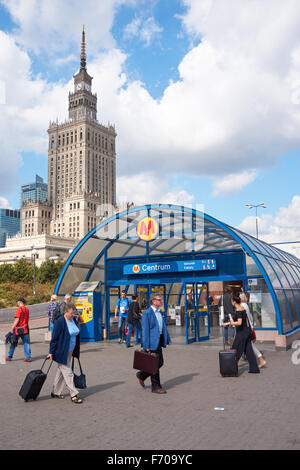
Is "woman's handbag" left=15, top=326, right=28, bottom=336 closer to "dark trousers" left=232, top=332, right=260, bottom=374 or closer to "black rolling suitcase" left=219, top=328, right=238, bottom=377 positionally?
"black rolling suitcase" left=219, top=328, right=238, bottom=377

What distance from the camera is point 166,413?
20.6ft

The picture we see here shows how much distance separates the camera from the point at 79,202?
14900 centimetres

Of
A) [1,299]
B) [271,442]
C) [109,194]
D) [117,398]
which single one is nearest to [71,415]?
[117,398]

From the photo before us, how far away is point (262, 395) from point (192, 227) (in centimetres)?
1015

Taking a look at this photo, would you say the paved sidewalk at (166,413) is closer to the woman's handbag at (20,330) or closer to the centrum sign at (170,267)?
the woman's handbag at (20,330)

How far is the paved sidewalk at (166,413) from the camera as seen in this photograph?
16.5 ft

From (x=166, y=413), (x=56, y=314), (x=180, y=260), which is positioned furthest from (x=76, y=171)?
(x=166, y=413)

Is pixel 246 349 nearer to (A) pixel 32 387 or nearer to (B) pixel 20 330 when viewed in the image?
(A) pixel 32 387

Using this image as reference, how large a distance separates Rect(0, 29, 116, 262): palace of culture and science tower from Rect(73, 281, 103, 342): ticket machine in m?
133

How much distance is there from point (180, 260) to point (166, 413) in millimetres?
9806

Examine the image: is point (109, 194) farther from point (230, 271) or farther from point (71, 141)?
point (230, 271)

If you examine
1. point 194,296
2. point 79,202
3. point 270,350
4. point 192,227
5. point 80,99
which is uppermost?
point 80,99

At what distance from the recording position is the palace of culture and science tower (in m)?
152

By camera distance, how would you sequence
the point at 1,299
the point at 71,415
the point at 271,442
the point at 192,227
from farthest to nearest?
the point at 1,299
the point at 192,227
the point at 71,415
the point at 271,442
